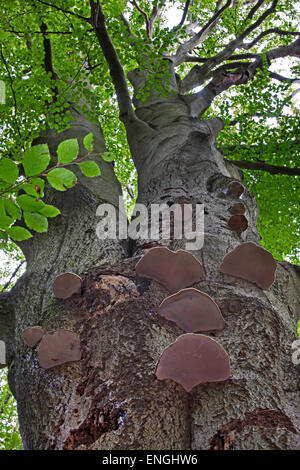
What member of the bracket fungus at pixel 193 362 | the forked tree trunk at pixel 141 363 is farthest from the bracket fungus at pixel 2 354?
the bracket fungus at pixel 193 362

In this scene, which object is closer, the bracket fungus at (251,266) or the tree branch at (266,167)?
the bracket fungus at (251,266)

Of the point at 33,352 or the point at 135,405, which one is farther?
the point at 33,352

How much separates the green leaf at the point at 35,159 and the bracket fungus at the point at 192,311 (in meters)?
0.86

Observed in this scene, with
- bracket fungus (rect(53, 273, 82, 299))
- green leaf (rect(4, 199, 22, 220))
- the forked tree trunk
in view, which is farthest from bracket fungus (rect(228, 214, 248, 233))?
green leaf (rect(4, 199, 22, 220))

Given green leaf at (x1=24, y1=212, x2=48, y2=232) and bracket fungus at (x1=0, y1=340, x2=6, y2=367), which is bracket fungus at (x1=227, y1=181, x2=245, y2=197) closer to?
green leaf at (x1=24, y1=212, x2=48, y2=232)

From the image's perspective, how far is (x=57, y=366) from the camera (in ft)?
6.26

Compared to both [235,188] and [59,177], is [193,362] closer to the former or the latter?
[59,177]

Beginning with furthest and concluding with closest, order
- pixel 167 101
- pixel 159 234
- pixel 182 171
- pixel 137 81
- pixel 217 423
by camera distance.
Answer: pixel 137 81, pixel 167 101, pixel 182 171, pixel 159 234, pixel 217 423

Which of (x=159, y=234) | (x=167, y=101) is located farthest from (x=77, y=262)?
(x=167, y=101)

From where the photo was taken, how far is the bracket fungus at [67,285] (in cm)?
225

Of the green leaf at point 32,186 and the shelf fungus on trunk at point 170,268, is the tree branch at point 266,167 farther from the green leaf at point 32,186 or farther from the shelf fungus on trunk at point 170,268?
the green leaf at point 32,186

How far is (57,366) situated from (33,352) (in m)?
0.25

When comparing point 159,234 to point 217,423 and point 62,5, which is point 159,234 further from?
point 62,5

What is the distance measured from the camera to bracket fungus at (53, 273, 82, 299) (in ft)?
7.39
